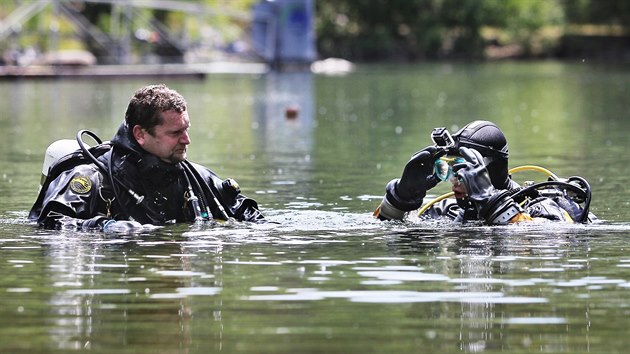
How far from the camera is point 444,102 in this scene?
44062mm

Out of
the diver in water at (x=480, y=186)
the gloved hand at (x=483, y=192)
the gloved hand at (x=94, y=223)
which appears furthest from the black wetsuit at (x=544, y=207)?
the gloved hand at (x=94, y=223)

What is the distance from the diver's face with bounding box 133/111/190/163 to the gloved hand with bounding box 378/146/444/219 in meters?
1.68

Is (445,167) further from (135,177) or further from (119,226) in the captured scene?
(119,226)

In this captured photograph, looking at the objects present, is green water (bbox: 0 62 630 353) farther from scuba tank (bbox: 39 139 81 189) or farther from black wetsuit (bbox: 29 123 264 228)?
scuba tank (bbox: 39 139 81 189)

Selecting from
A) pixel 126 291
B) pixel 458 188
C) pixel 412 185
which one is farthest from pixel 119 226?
pixel 458 188

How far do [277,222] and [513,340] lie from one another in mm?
5336

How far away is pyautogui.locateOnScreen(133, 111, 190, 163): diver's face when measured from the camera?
429 inches

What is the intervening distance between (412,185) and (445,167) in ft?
1.35

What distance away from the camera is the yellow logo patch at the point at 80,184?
1096 cm

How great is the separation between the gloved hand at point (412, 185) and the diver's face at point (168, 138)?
1.68m

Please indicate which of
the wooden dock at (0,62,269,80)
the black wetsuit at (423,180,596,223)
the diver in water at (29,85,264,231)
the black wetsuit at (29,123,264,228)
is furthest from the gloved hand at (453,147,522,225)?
the wooden dock at (0,62,269,80)

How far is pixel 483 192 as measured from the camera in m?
11.4

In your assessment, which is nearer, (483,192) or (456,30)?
(483,192)

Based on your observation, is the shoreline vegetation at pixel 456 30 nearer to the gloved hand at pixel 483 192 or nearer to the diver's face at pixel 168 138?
the gloved hand at pixel 483 192
